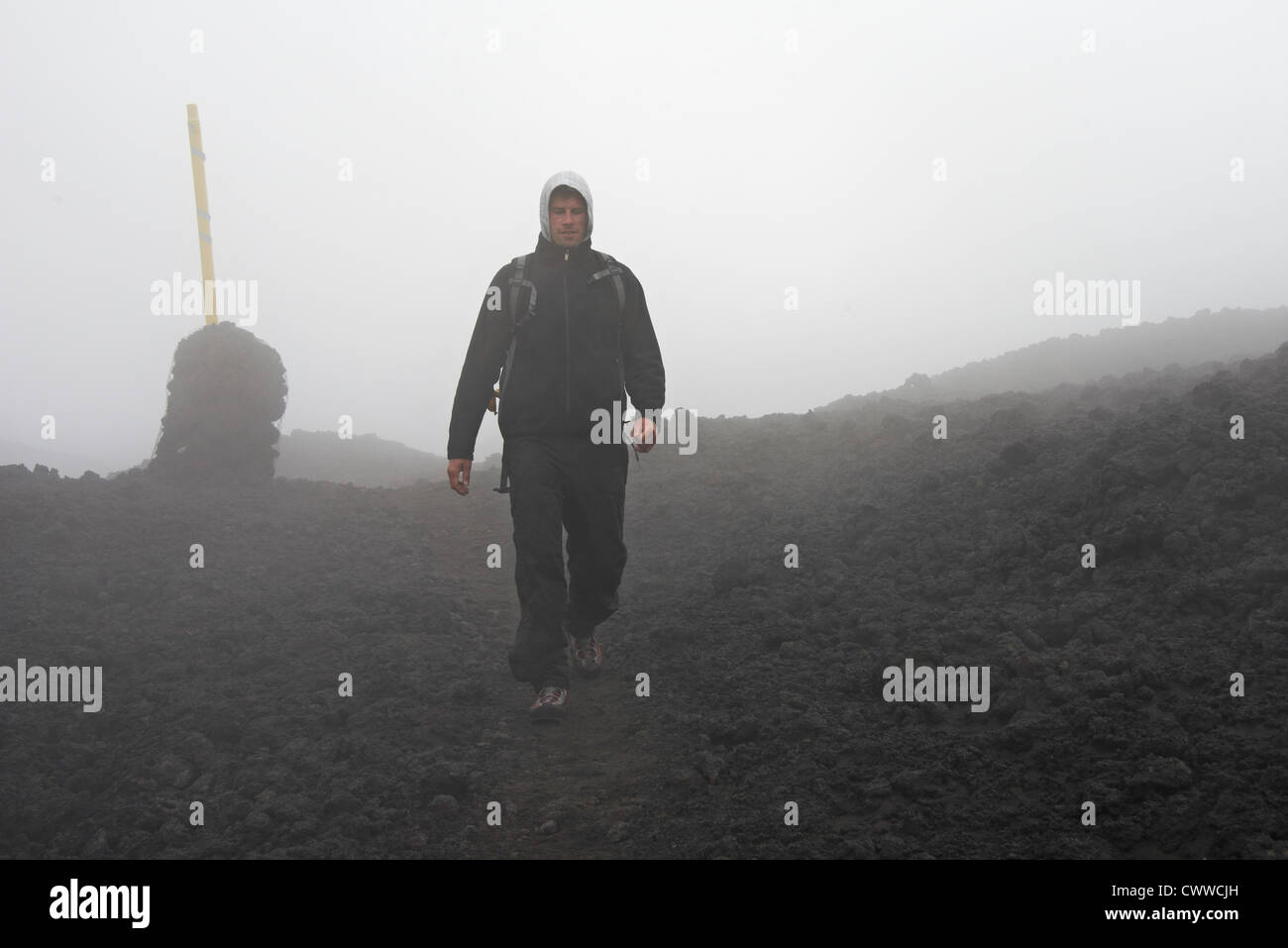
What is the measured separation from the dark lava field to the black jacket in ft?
5.38

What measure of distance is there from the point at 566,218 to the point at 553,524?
171 centimetres

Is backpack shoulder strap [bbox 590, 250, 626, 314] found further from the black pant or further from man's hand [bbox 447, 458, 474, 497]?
man's hand [bbox 447, 458, 474, 497]

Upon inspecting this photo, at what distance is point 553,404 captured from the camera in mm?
5141

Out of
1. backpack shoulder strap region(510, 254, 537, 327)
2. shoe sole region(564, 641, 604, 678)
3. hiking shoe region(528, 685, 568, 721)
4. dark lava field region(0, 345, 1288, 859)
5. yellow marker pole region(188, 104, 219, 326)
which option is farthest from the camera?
yellow marker pole region(188, 104, 219, 326)

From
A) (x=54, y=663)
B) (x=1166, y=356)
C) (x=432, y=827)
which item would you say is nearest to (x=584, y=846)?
(x=432, y=827)

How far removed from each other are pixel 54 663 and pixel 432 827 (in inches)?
141

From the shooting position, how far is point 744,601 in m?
6.48

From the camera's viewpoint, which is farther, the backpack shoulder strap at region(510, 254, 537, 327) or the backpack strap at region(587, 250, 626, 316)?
the backpack strap at region(587, 250, 626, 316)

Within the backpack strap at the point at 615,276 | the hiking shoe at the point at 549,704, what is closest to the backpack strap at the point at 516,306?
the backpack strap at the point at 615,276

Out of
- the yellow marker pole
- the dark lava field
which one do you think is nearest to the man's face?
the dark lava field

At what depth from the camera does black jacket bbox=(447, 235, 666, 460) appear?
203 inches

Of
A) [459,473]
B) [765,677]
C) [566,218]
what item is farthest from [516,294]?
[765,677]

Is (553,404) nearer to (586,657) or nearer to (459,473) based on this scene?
(459,473)
